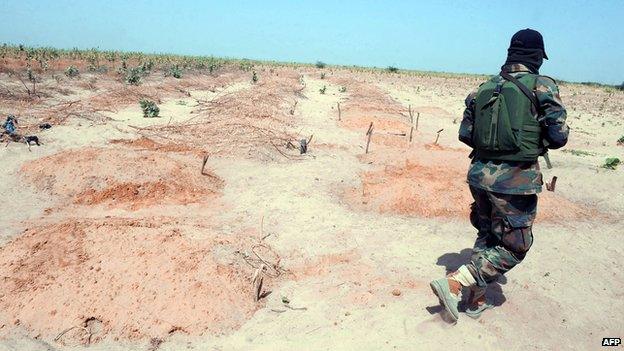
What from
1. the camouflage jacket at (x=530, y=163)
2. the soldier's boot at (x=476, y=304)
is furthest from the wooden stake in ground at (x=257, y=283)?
the camouflage jacket at (x=530, y=163)

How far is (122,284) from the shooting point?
3.90 metres

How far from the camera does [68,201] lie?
652 centimetres

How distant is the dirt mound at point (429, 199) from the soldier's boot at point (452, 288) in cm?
295

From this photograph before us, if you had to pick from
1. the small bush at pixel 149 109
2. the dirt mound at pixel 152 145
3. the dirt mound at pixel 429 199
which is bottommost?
the dirt mound at pixel 152 145

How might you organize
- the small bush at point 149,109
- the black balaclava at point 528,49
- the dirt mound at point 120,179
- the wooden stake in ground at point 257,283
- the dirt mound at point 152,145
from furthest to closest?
1. the small bush at point 149,109
2. the dirt mound at point 152,145
3. the dirt mound at point 120,179
4. the wooden stake in ground at point 257,283
5. the black balaclava at point 528,49

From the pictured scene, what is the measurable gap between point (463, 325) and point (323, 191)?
13.0 ft

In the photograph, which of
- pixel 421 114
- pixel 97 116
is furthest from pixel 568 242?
pixel 421 114

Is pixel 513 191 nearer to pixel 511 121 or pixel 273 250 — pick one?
pixel 511 121

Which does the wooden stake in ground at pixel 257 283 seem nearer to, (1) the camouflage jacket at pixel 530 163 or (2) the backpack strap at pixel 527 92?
(1) the camouflage jacket at pixel 530 163

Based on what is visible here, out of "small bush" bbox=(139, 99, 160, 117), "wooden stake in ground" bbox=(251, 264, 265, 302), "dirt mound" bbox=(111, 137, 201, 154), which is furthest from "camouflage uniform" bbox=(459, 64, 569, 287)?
"small bush" bbox=(139, 99, 160, 117)

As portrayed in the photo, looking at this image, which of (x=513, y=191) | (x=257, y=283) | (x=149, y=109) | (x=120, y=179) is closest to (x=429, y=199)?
(x=513, y=191)

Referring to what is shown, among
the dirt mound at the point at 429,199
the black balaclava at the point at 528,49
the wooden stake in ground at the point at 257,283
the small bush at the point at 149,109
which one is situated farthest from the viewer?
the small bush at the point at 149,109

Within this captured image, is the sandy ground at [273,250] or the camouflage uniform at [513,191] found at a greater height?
the camouflage uniform at [513,191]

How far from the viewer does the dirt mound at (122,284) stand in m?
3.59
